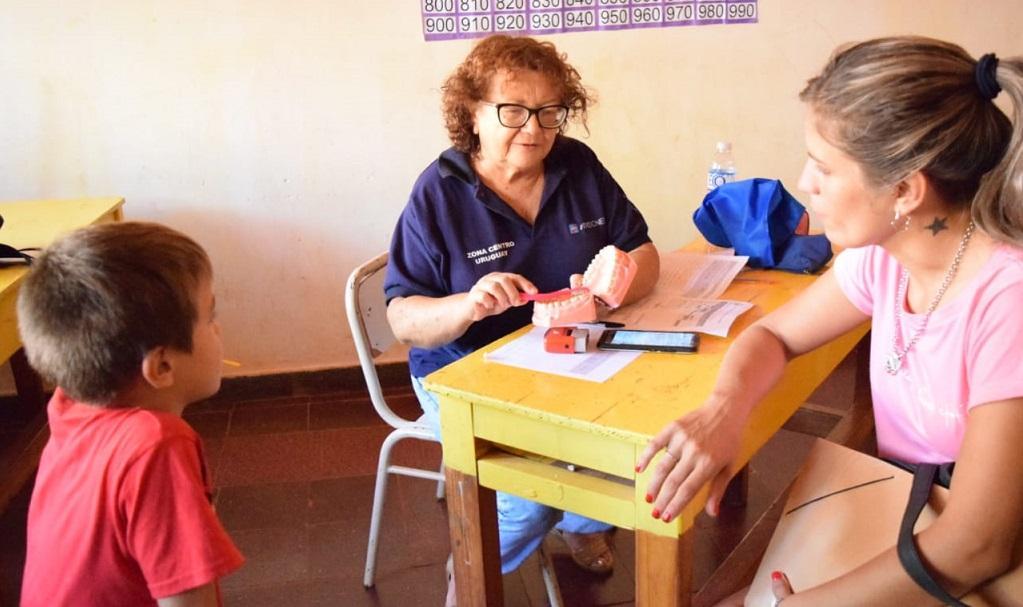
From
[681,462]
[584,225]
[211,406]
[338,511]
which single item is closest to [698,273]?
[584,225]

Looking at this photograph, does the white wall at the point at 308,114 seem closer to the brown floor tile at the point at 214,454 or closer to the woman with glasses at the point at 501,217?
the brown floor tile at the point at 214,454

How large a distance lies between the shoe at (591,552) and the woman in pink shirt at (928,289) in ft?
3.45

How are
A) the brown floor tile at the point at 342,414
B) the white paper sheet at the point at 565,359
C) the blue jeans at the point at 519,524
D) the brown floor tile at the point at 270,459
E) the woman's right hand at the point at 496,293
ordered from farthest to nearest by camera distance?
the brown floor tile at the point at 342,414 → the brown floor tile at the point at 270,459 → the blue jeans at the point at 519,524 → the woman's right hand at the point at 496,293 → the white paper sheet at the point at 565,359

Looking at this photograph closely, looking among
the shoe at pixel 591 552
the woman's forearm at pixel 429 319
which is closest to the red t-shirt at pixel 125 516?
the woman's forearm at pixel 429 319

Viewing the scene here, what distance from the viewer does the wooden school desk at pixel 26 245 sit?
2.09 m

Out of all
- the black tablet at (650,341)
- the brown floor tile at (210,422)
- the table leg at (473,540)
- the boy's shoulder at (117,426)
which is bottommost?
the brown floor tile at (210,422)

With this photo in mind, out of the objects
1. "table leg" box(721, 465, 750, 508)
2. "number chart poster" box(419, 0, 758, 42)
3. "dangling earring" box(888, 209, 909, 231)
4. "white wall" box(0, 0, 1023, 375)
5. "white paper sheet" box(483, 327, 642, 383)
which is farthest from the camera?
"number chart poster" box(419, 0, 758, 42)

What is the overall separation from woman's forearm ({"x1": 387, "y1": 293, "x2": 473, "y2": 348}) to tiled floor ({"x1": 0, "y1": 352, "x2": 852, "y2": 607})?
75 centimetres

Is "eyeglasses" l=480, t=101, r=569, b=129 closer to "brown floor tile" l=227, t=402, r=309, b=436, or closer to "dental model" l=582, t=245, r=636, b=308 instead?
"dental model" l=582, t=245, r=636, b=308

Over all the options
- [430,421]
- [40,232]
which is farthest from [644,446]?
[40,232]

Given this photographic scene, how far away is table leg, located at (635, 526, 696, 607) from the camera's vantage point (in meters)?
1.34

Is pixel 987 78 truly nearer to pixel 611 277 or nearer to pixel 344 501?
pixel 611 277

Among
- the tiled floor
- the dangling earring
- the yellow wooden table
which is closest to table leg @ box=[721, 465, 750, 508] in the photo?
the tiled floor

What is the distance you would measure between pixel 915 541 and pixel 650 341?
584mm
